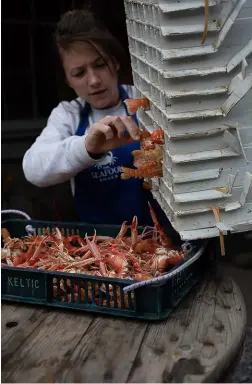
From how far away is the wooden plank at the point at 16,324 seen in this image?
1622 millimetres

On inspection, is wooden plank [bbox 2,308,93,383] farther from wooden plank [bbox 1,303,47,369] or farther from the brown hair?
the brown hair

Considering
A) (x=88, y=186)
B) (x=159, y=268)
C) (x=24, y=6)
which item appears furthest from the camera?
(x=24, y=6)

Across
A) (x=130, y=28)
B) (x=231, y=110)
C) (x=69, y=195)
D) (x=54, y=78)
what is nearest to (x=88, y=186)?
(x=130, y=28)

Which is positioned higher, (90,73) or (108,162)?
(90,73)

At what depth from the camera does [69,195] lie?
406 centimetres

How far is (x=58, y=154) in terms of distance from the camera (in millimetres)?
2393

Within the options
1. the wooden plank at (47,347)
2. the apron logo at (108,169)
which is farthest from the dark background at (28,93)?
the wooden plank at (47,347)

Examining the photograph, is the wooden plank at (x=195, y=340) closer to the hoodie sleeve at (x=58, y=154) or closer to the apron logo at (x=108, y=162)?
the hoodie sleeve at (x=58, y=154)

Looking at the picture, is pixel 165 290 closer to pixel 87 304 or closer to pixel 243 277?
pixel 87 304

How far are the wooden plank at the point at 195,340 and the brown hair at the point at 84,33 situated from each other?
1.15 metres

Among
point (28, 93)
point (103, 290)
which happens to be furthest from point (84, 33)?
point (28, 93)

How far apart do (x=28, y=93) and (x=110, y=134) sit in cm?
238

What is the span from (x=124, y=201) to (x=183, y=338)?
115cm

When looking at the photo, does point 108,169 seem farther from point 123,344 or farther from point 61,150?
point 123,344
